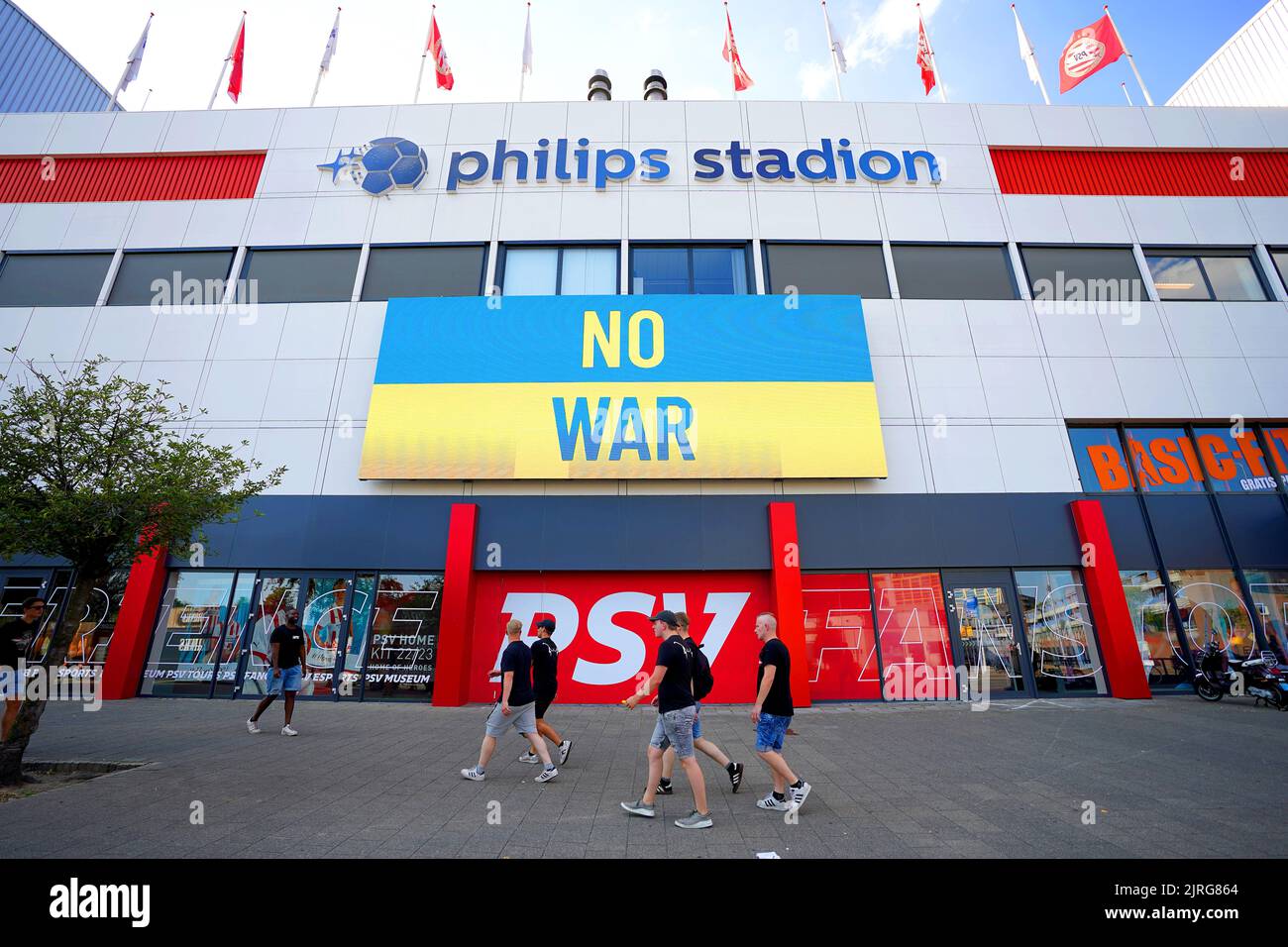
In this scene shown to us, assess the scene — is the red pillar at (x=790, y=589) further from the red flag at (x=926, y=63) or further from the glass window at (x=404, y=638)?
the red flag at (x=926, y=63)

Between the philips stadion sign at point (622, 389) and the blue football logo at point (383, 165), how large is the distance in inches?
190

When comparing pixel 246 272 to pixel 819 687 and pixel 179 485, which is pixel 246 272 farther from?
pixel 819 687

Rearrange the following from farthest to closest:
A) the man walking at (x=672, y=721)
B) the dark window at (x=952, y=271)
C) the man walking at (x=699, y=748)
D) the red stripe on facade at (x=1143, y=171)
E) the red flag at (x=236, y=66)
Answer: the red flag at (x=236, y=66), the red stripe on facade at (x=1143, y=171), the dark window at (x=952, y=271), the man walking at (x=699, y=748), the man walking at (x=672, y=721)

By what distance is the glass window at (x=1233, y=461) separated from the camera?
46.3 ft

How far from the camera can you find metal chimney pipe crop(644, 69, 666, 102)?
19.8 meters

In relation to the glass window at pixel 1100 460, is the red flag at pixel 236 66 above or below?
above

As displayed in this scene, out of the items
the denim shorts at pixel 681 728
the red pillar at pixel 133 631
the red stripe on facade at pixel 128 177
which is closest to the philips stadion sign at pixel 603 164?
the red stripe on facade at pixel 128 177

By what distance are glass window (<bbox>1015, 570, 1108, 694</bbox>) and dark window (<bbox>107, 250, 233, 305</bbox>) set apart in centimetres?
2359

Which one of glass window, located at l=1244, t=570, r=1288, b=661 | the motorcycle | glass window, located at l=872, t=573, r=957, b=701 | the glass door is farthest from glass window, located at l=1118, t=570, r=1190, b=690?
glass window, located at l=872, t=573, r=957, b=701

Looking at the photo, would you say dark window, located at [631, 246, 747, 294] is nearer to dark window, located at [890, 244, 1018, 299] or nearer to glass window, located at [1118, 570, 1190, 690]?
dark window, located at [890, 244, 1018, 299]

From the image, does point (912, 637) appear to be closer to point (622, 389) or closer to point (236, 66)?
point (622, 389)

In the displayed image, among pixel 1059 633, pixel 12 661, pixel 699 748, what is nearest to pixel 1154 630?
pixel 1059 633

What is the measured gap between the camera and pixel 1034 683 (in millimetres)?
12562

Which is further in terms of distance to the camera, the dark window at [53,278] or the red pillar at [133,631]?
the dark window at [53,278]
